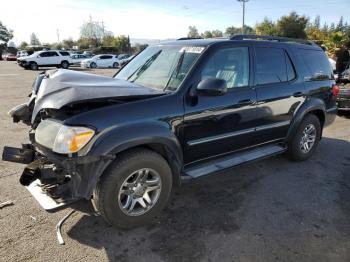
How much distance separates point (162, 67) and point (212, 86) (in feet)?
2.84

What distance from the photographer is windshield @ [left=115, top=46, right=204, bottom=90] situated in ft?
11.7

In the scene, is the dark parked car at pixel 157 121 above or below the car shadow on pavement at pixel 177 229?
above

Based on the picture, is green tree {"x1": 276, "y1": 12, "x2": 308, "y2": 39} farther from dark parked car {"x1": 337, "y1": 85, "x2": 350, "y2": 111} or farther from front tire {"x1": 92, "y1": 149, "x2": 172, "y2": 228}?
front tire {"x1": 92, "y1": 149, "x2": 172, "y2": 228}

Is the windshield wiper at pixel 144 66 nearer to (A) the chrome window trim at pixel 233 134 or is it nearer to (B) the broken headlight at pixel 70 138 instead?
(A) the chrome window trim at pixel 233 134

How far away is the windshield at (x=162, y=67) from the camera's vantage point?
11.7 ft

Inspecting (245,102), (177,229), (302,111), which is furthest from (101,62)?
(177,229)

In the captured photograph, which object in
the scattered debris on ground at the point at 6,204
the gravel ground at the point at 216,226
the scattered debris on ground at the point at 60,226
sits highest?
the scattered debris on ground at the point at 6,204

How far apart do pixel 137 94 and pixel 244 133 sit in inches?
63.9

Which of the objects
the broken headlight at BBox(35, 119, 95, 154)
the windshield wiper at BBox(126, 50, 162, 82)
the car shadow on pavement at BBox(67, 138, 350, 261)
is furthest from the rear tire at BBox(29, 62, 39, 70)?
the broken headlight at BBox(35, 119, 95, 154)

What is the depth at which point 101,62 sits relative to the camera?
31797 mm

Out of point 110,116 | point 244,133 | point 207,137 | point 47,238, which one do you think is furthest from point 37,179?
point 244,133

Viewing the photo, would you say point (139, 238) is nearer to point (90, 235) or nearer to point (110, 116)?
point (90, 235)

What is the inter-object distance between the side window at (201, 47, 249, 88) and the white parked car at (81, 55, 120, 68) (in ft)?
95.6

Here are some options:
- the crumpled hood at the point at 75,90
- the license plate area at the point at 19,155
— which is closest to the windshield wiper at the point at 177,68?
the crumpled hood at the point at 75,90
